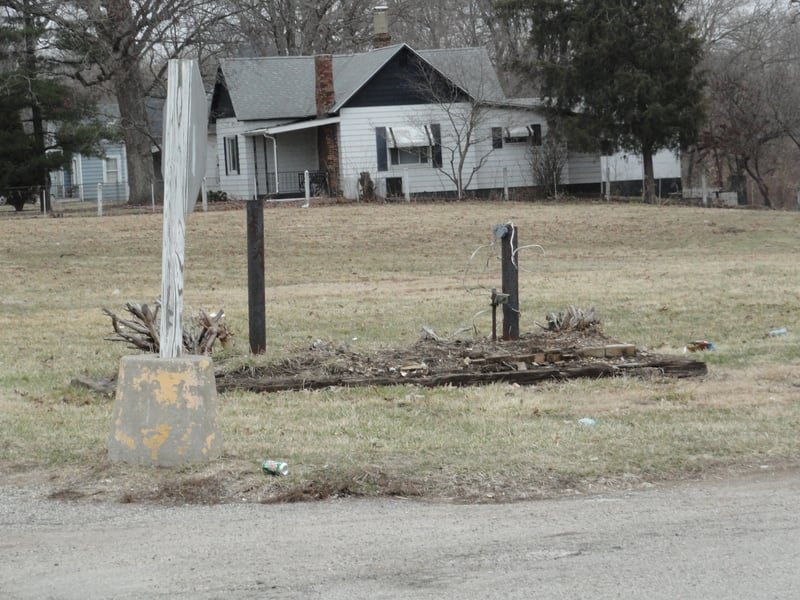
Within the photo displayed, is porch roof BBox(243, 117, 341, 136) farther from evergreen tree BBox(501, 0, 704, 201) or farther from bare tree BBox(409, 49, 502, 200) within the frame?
evergreen tree BBox(501, 0, 704, 201)

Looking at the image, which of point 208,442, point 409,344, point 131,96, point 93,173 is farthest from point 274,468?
point 93,173

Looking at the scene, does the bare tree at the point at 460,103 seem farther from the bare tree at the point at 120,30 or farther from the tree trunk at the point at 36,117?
the tree trunk at the point at 36,117

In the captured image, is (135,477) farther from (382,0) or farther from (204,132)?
(382,0)

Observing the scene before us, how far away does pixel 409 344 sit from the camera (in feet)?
37.6

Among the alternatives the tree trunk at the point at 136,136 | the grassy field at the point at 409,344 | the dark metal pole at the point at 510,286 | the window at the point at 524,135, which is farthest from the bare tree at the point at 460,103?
the dark metal pole at the point at 510,286

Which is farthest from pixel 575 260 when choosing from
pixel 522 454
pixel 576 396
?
pixel 522 454

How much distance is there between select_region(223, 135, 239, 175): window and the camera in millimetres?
40278

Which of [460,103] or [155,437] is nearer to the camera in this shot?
[155,437]

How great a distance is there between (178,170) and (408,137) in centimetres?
3170

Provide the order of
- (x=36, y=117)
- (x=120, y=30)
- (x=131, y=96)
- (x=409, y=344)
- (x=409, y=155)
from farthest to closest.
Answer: (x=409, y=155) < (x=36, y=117) < (x=131, y=96) < (x=120, y=30) < (x=409, y=344)

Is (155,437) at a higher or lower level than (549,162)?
lower

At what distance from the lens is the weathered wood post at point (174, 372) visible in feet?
22.0

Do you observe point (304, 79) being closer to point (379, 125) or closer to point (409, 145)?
point (379, 125)

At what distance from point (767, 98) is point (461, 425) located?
37.2 metres
